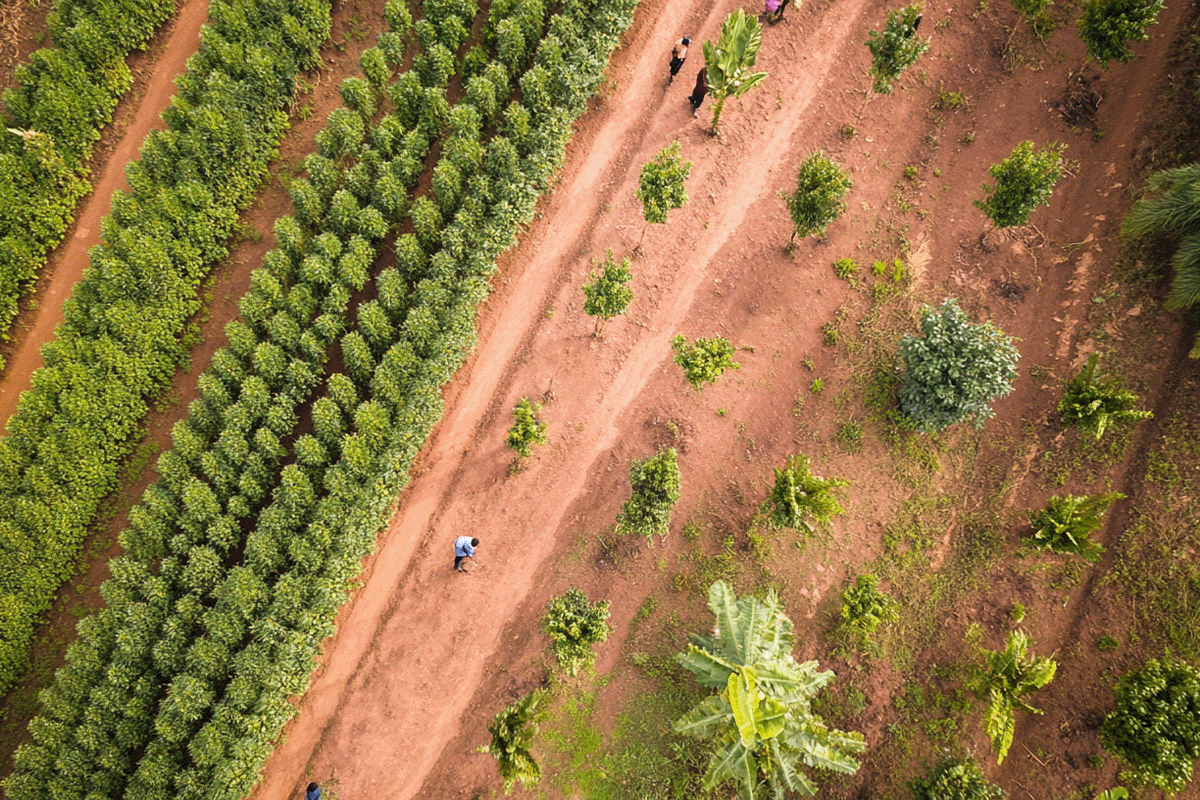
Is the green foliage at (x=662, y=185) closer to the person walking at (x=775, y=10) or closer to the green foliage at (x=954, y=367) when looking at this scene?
the person walking at (x=775, y=10)

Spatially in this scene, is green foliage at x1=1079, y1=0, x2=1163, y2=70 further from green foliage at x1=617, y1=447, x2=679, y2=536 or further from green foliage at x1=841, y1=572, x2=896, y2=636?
green foliage at x1=617, y1=447, x2=679, y2=536

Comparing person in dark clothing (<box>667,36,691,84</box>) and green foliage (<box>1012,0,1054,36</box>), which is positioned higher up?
green foliage (<box>1012,0,1054,36</box>)

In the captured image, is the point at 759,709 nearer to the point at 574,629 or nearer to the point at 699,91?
the point at 574,629

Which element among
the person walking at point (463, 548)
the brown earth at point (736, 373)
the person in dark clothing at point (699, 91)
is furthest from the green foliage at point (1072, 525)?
the person in dark clothing at point (699, 91)

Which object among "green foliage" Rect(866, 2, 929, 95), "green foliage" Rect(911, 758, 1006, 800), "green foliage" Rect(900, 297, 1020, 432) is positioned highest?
"green foliage" Rect(866, 2, 929, 95)

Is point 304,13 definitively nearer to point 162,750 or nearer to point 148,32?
point 148,32

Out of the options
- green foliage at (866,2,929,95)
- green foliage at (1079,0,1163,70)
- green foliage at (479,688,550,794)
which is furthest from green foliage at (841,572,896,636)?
green foliage at (1079,0,1163,70)
